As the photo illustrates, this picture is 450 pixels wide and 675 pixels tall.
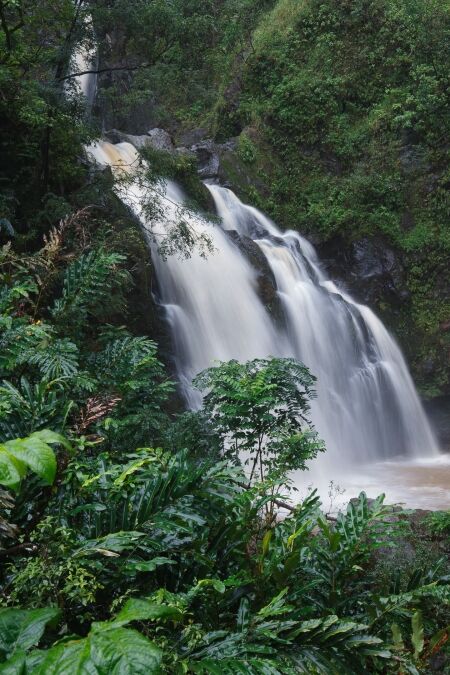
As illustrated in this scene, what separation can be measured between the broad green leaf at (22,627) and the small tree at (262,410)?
231cm

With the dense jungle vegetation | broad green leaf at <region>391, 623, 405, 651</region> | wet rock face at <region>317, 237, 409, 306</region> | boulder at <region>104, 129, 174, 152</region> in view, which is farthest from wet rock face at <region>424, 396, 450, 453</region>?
broad green leaf at <region>391, 623, 405, 651</region>

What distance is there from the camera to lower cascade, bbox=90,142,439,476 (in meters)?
9.41

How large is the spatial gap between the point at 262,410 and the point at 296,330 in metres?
7.23

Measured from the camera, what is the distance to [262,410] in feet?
13.8

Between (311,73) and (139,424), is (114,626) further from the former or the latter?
(311,73)

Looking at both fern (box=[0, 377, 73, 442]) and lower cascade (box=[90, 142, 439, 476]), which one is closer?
fern (box=[0, 377, 73, 442])

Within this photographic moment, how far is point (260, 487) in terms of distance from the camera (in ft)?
10.0

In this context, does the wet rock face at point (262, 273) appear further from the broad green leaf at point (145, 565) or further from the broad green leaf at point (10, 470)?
the broad green leaf at point (10, 470)

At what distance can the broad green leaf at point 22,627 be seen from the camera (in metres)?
1.57

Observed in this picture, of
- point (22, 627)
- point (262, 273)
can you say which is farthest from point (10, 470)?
point (262, 273)

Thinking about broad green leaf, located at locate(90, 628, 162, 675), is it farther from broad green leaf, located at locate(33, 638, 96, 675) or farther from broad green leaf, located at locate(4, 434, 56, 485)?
broad green leaf, located at locate(4, 434, 56, 485)

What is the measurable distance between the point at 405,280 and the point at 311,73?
7372mm

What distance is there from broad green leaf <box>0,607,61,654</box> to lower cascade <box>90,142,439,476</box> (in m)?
6.54

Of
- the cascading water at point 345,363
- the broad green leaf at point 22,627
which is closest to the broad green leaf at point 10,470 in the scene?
the broad green leaf at point 22,627
